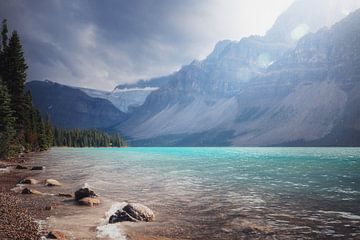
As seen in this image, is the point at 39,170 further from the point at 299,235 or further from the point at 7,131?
the point at 299,235

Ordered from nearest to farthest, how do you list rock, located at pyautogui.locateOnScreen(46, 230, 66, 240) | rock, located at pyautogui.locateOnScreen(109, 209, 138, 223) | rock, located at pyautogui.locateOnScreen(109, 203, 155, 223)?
rock, located at pyautogui.locateOnScreen(46, 230, 66, 240) < rock, located at pyautogui.locateOnScreen(109, 209, 138, 223) < rock, located at pyautogui.locateOnScreen(109, 203, 155, 223)

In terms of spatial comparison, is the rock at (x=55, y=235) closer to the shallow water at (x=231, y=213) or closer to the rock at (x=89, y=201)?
the shallow water at (x=231, y=213)

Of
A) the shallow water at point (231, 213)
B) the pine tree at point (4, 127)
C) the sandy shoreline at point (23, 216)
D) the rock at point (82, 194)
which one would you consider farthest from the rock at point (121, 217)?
the pine tree at point (4, 127)

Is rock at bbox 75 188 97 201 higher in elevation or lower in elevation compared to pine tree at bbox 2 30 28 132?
lower

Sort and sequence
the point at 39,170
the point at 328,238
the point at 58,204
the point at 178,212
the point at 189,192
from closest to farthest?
the point at 328,238
the point at 178,212
the point at 58,204
the point at 189,192
the point at 39,170

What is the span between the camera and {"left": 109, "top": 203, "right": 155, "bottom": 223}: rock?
18.2 m

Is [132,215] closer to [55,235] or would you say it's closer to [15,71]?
[55,235]

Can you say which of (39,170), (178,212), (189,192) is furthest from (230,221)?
(39,170)

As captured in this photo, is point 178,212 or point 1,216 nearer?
point 1,216

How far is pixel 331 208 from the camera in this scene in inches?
867

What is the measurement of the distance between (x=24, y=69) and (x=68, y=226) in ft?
243

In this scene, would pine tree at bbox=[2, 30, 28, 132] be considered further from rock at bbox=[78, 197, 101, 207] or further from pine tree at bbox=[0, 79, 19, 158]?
rock at bbox=[78, 197, 101, 207]

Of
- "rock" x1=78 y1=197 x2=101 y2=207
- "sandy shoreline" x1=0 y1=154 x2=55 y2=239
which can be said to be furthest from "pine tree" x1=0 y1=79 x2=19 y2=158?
"rock" x1=78 y1=197 x2=101 y2=207

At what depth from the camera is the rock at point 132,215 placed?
717 inches
